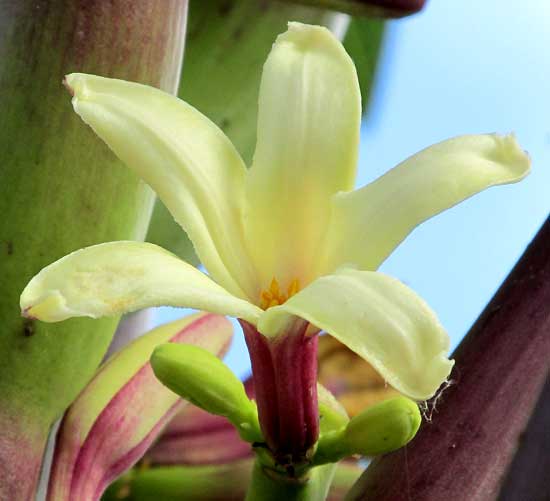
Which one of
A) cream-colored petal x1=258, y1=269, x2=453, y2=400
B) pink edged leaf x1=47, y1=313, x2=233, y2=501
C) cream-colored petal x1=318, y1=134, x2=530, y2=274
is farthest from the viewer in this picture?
pink edged leaf x1=47, y1=313, x2=233, y2=501

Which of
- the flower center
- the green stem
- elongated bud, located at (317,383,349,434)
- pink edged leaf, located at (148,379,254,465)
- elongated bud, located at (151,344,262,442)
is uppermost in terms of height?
the flower center

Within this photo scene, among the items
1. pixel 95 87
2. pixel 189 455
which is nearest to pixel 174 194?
pixel 95 87

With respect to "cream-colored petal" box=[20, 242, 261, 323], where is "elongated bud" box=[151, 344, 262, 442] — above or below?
below

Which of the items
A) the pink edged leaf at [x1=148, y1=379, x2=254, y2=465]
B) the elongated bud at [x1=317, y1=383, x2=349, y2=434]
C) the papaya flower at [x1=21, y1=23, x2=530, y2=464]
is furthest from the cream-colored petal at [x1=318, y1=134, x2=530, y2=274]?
the pink edged leaf at [x1=148, y1=379, x2=254, y2=465]

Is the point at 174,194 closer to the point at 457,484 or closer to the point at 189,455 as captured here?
the point at 457,484

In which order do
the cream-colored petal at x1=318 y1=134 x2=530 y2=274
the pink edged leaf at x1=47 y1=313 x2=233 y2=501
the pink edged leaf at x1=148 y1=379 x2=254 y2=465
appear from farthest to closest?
the pink edged leaf at x1=148 y1=379 x2=254 y2=465 < the pink edged leaf at x1=47 y1=313 x2=233 y2=501 < the cream-colored petal at x1=318 y1=134 x2=530 y2=274

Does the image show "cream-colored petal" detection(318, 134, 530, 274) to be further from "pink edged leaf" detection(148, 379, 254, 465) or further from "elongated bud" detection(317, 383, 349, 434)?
"pink edged leaf" detection(148, 379, 254, 465)

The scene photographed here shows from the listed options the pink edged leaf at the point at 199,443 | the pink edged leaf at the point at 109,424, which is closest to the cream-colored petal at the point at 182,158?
the pink edged leaf at the point at 109,424

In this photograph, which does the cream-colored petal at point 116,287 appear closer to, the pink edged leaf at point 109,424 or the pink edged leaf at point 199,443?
the pink edged leaf at point 109,424
